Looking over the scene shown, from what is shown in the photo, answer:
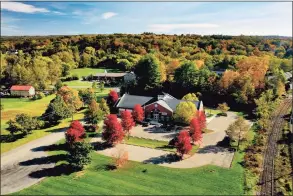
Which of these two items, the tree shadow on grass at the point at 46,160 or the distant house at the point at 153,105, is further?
the distant house at the point at 153,105

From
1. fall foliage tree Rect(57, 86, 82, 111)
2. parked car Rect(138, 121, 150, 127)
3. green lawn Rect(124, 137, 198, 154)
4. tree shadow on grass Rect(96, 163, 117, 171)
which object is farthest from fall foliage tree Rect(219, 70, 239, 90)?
fall foliage tree Rect(57, 86, 82, 111)

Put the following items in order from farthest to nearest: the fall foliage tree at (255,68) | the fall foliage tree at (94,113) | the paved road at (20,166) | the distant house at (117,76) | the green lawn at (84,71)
Answer: the fall foliage tree at (255,68), the distant house at (117,76), the fall foliage tree at (94,113), the green lawn at (84,71), the paved road at (20,166)

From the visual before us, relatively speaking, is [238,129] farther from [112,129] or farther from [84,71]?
[84,71]

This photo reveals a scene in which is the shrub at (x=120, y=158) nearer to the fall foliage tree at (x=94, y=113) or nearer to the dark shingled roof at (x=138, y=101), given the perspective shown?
the fall foliage tree at (x=94, y=113)

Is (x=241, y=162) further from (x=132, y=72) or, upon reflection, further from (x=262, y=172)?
(x=132, y=72)

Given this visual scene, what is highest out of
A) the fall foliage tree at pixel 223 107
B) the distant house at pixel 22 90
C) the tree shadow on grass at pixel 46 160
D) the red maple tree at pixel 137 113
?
the distant house at pixel 22 90

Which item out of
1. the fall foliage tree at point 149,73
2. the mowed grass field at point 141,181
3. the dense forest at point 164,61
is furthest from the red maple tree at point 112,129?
the fall foliage tree at point 149,73

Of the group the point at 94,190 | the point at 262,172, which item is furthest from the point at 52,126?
the point at 262,172
